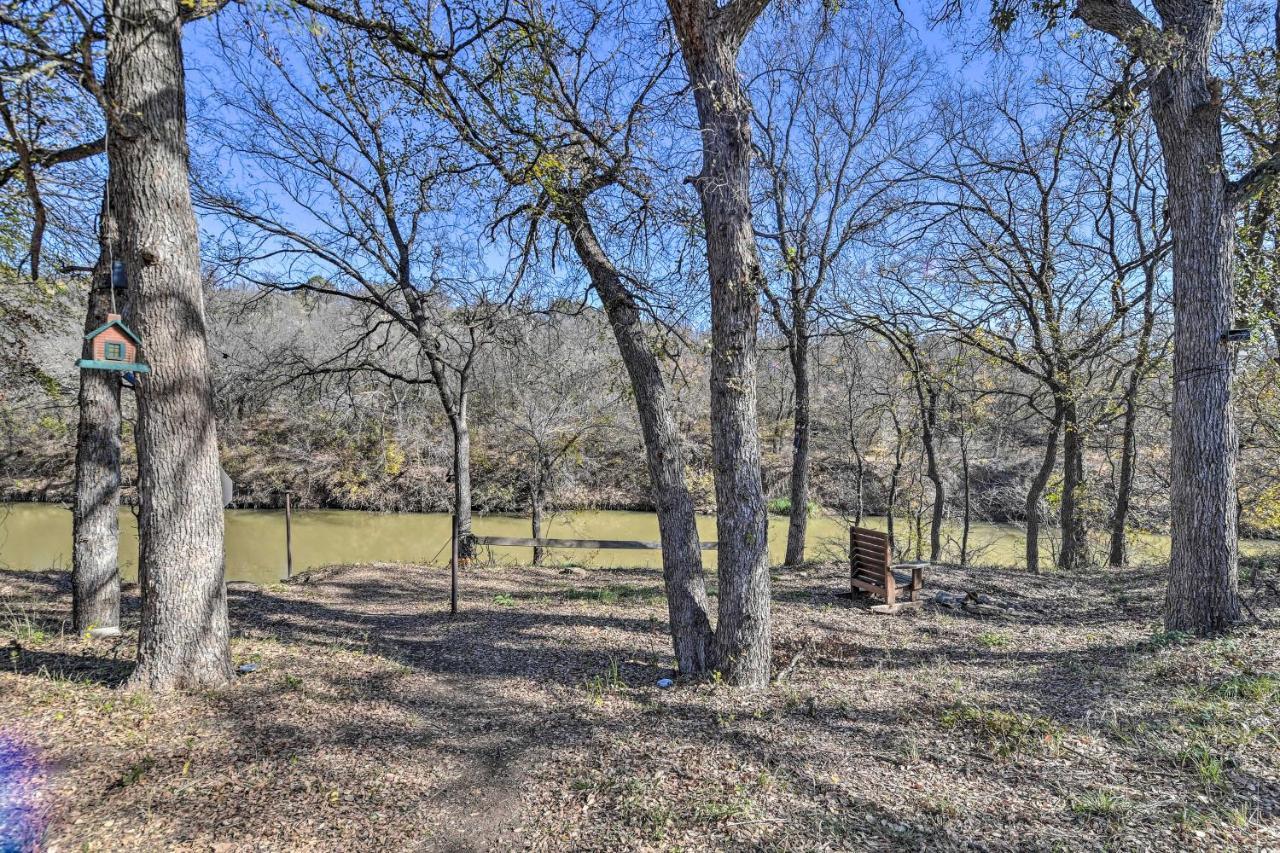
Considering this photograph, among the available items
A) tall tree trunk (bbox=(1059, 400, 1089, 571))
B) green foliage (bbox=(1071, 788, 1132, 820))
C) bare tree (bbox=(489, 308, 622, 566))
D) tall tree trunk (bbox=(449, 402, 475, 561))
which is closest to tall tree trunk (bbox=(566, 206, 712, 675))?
green foliage (bbox=(1071, 788, 1132, 820))

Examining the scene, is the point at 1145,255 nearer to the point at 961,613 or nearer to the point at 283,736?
the point at 961,613

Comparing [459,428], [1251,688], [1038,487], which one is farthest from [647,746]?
[1038,487]

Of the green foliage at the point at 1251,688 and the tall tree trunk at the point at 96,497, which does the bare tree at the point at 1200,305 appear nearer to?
the green foliage at the point at 1251,688

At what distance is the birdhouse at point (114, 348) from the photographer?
372 cm

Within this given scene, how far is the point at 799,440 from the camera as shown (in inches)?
425

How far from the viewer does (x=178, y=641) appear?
4105 millimetres

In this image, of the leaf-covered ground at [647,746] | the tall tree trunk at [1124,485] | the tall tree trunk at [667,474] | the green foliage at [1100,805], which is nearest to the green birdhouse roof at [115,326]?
the leaf-covered ground at [647,746]

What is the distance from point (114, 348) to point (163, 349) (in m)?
0.30

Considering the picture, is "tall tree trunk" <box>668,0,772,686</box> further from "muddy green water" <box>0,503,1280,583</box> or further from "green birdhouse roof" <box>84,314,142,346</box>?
"muddy green water" <box>0,503,1280,583</box>

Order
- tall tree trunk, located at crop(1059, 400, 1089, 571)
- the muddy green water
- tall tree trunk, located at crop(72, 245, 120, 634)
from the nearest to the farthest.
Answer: tall tree trunk, located at crop(72, 245, 120, 634)
tall tree trunk, located at crop(1059, 400, 1089, 571)
the muddy green water

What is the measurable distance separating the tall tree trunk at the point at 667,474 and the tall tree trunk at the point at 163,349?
284cm

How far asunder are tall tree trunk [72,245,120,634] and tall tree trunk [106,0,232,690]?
2.10 meters

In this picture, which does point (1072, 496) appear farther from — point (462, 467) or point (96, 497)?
point (96, 497)

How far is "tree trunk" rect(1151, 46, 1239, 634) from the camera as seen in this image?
5.20 m
